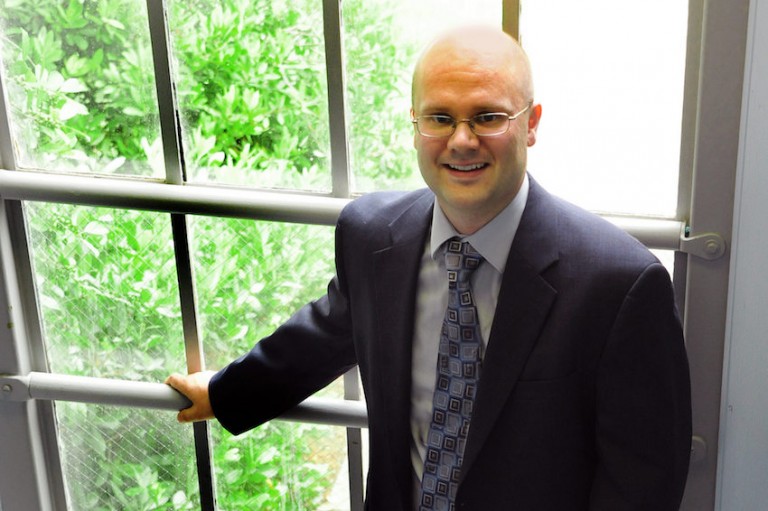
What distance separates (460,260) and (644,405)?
1.23ft

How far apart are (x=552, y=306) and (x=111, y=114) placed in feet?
3.45

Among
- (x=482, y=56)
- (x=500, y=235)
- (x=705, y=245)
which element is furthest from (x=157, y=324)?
(x=705, y=245)

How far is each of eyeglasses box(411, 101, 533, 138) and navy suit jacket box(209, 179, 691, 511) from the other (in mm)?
155

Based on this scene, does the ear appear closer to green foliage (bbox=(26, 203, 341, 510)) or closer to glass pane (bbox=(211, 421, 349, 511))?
green foliage (bbox=(26, 203, 341, 510))

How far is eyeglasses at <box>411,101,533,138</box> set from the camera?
165 cm

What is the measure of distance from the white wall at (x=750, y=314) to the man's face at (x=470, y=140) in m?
0.35

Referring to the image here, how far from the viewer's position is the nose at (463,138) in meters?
1.65

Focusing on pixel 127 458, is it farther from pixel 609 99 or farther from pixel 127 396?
pixel 609 99

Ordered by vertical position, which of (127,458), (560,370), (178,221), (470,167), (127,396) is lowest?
(127,458)

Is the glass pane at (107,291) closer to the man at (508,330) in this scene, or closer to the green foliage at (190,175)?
the green foliage at (190,175)

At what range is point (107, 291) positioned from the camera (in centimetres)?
233

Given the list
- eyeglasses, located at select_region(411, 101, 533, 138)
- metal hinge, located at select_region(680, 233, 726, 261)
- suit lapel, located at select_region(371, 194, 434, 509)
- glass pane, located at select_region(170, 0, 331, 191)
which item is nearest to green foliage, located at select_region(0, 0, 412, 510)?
glass pane, located at select_region(170, 0, 331, 191)

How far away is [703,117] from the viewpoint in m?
1.78

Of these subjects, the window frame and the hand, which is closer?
the window frame
